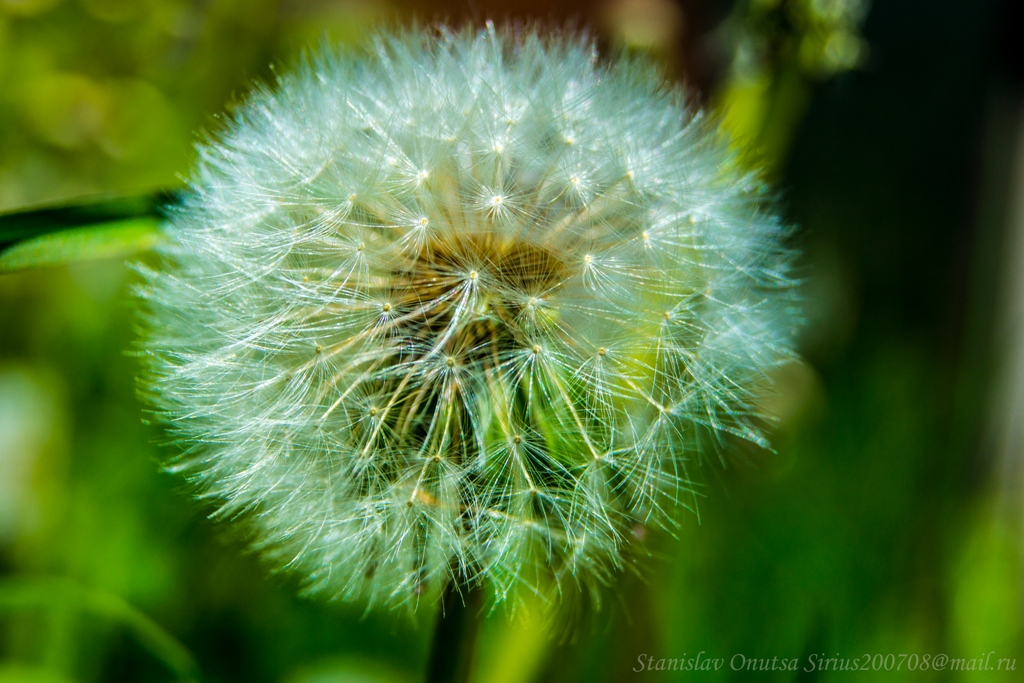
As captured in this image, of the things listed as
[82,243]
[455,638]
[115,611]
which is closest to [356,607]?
[115,611]

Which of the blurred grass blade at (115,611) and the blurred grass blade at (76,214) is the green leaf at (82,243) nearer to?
the blurred grass blade at (76,214)

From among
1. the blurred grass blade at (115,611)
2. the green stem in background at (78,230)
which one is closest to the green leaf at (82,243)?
the green stem in background at (78,230)

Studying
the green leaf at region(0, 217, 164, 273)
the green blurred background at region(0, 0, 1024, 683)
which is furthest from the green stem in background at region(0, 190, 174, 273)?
the green blurred background at region(0, 0, 1024, 683)

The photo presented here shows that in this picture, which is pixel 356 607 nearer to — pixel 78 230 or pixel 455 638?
pixel 455 638

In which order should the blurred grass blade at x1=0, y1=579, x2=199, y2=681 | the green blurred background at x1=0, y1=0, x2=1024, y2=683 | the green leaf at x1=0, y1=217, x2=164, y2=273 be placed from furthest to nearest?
the green blurred background at x1=0, y1=0, x2=1024, y2=683 → the blurred grass blade at x1=0, y1=579, x2=199, y2=681 → the green leaf at x1=0, y1=217, x2=164, y2=273

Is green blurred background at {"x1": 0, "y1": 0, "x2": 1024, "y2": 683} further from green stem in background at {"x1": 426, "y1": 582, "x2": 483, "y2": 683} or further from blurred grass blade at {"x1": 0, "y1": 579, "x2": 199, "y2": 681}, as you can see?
green stem in background at {"x1": 426, "y1": 582, "x2": 483, "y2": 683}
